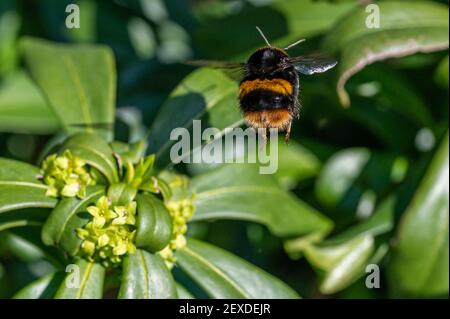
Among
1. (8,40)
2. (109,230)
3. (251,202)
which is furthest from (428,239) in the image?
(8,40)

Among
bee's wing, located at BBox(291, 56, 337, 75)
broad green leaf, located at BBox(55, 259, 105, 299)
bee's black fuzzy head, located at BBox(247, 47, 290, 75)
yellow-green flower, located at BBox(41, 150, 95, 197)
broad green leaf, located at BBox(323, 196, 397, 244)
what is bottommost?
broad green leaf, located at BBox(55, 259, 105, 299)

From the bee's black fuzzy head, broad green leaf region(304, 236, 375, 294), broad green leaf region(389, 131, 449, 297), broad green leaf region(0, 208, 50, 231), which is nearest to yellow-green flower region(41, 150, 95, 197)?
broad green leaf region(0, 208, 50, 231)

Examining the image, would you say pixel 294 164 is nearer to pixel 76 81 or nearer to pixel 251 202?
pixel 251 202

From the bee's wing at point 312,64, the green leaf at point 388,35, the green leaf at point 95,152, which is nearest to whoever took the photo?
the bee's wing at point 312,64

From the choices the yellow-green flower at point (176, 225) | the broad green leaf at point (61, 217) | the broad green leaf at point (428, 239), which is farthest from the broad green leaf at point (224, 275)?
the broad green leaf at point (428, 239)

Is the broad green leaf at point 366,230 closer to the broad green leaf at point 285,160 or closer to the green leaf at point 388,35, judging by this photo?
the broad green leaf at point 285,160

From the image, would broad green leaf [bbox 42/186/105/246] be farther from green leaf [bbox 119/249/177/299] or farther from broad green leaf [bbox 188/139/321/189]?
broad green leaf [bbox 188/139/321/189]
